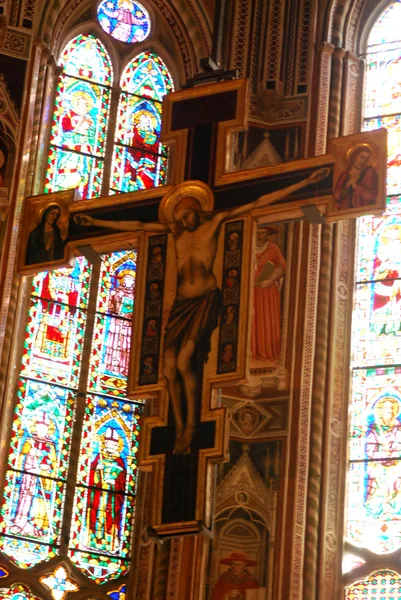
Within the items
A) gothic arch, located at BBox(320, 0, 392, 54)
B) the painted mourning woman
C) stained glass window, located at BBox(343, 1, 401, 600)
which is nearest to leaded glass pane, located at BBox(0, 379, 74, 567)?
stained glass window, located at BBox(343, 1, 401, 600)

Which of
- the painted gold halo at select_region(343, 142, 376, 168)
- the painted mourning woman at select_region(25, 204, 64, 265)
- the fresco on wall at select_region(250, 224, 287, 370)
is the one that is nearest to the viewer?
the painted gold halo at select_region(343, 142, 376, 168)

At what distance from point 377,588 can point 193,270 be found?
11.5 feet

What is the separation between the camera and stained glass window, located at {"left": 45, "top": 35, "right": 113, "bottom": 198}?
16.7m

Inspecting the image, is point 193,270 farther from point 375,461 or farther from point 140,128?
point 140,128

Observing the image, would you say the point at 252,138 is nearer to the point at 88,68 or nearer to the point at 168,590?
the point at 88,68

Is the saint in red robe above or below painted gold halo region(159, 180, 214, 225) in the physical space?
above

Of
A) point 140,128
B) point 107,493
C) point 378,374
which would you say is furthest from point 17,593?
point 140,128

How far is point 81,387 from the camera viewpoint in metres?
15.8

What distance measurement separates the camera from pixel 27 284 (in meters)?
15.8

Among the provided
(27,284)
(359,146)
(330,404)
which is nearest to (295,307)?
(330,404)

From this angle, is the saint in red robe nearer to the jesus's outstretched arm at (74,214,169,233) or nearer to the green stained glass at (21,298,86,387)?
the green stained glass at (21,298,86,387)

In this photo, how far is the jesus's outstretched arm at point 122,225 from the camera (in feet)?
42.0

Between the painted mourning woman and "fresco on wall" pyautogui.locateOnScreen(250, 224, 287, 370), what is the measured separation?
8.60ft

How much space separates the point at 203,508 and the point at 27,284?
15.2 feet
